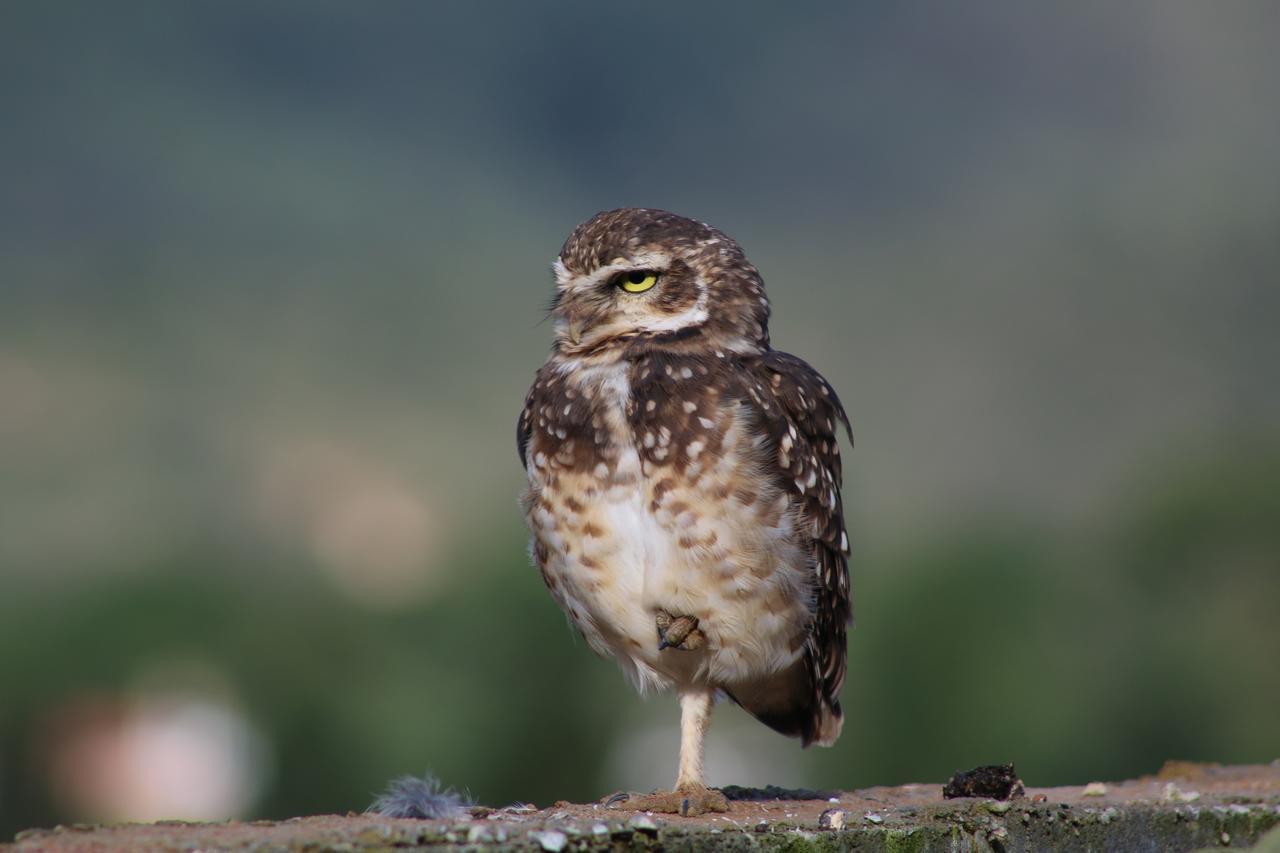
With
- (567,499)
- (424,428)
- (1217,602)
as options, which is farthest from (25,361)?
(567,499)

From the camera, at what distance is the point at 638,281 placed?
3271mm

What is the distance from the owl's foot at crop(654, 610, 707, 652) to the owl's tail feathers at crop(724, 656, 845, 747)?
316 millimetres

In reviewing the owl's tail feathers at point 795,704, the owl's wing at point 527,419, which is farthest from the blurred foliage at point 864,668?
the owl's wing at point 527,419

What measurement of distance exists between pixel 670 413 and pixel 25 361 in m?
53.7

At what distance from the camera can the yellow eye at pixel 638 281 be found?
3.26 meters

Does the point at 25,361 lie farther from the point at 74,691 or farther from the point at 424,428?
the point at 74,691

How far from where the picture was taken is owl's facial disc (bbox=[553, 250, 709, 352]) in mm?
3258

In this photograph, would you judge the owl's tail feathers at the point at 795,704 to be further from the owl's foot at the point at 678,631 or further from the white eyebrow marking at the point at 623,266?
the white eyebrow marking at the point at 623,266

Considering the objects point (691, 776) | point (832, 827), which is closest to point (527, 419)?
point (691, 776)

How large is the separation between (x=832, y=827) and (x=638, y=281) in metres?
1.44

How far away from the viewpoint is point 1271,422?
1298cm

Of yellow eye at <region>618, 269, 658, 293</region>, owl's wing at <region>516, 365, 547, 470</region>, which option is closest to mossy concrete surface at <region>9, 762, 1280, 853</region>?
owl's wing at <region>516, 365, 547, 470</region>

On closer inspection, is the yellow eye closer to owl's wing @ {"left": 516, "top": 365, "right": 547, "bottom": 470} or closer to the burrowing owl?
the burrowing owl

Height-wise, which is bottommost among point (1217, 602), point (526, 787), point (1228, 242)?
point (526, 787)
